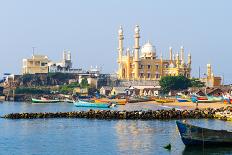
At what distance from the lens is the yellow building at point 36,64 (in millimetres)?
144000

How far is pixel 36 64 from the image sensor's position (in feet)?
475

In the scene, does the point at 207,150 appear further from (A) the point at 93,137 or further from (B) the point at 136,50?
(B) the point at 136,50

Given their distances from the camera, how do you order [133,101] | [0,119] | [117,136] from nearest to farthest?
[117,136], [0,119], [133,101]

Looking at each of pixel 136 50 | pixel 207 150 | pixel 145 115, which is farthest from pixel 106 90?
pixel 207 150


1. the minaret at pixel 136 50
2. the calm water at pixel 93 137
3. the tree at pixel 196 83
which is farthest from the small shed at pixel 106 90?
the calm water at pixel 93 137

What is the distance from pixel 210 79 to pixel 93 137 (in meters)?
81.4

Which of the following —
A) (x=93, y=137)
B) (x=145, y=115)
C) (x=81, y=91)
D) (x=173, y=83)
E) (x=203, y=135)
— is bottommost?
(x=93, y=137)

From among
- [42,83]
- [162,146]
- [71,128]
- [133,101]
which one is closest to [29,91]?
[42,83]

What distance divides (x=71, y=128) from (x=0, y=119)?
557 inches

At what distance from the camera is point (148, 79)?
12519 cm

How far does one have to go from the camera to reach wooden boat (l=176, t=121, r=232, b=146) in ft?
128

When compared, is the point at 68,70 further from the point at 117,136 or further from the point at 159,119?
the point at 117,136

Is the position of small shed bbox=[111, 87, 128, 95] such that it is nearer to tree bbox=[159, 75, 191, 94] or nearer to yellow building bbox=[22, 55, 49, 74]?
tree bbox=[159, 75, 191, 94]

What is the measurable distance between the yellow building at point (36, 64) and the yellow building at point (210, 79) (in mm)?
36497
